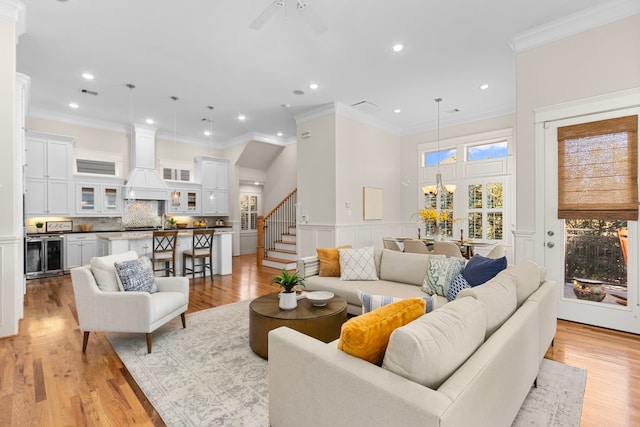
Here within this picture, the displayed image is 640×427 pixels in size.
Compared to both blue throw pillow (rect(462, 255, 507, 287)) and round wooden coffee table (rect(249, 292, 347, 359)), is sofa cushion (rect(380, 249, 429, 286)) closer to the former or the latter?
blue throw pillow (rect(462, 255, 507, 287))

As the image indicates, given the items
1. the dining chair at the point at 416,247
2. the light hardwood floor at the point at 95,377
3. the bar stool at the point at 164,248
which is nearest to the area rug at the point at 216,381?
the light hardwood floor at the point at 95,377

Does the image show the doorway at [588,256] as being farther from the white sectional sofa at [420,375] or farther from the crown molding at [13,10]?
the crown molding at [13,10]

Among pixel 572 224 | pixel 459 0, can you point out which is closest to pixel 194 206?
pixel 459 0

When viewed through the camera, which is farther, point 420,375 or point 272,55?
point 272,55

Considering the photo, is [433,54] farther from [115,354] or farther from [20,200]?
[20,200]

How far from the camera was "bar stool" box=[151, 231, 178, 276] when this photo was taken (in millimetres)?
5406

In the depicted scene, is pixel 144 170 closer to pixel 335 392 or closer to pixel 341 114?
pixel 341 114

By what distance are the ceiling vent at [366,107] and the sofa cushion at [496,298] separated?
4.70m

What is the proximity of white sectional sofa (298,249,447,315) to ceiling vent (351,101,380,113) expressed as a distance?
3195mm

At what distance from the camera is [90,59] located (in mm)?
4395

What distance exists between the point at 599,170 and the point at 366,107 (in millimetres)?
3906

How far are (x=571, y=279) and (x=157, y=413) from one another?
435 cm

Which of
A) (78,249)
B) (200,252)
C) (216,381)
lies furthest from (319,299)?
(78,249)

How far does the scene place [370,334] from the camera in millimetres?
1328
